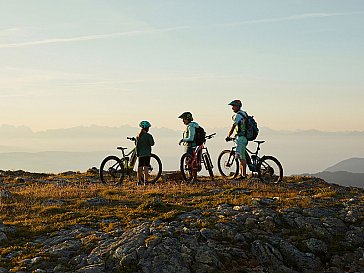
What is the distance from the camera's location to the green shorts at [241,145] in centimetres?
1986

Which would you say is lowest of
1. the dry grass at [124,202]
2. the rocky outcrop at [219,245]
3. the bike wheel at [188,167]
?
the rocky outcrop at [219,245]

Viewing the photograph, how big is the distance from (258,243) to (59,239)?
493 cm

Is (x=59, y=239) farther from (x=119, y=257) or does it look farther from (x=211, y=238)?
(x=211, y=238)

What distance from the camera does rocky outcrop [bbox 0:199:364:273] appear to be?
33.7 ft

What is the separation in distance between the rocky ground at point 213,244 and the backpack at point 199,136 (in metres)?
7.75

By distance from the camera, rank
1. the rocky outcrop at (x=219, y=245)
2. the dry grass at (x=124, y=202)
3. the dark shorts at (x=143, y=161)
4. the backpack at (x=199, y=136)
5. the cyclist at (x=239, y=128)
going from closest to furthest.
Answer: the rocky outcrop at (x=219, y=245)
the dry grass at (x=124, y=202)
the cyclist at (x=239, y=128)
the dark shorts at (x=143, y=161)
the backpack at (x=199, y=136)

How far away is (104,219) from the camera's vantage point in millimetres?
13633

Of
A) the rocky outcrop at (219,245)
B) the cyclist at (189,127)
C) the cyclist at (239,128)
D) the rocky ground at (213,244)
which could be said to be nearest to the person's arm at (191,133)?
the cyclist at (189,127)

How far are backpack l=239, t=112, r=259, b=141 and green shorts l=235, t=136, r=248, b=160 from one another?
0.21 metres

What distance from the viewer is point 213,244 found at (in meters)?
11.0

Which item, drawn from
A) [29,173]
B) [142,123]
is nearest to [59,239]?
[142,123]

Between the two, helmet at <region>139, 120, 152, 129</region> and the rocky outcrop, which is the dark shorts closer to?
helmet at <region>139, 120, 152, 129</region>

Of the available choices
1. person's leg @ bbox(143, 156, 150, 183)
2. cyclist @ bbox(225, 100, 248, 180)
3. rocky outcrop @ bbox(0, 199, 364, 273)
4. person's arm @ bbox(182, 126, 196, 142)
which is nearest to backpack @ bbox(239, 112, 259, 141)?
cyclist @ bbox(225, 100, 248, 180)

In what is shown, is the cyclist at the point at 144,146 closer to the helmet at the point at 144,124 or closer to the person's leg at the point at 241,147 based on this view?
the helmet at the point at 144,124
